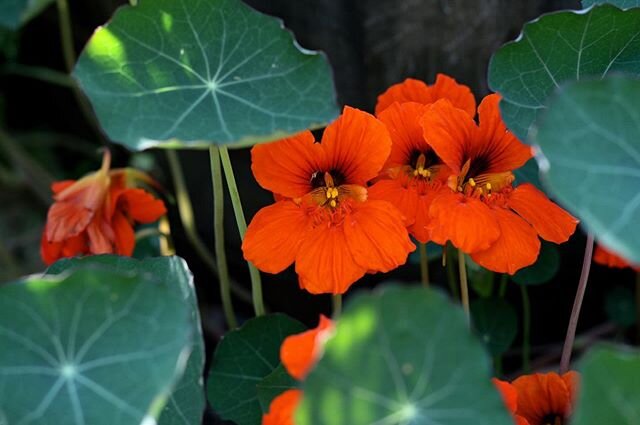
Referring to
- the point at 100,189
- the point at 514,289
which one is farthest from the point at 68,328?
the point at 514,289

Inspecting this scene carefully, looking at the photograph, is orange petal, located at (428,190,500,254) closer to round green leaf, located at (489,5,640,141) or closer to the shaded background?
round green leaf, located at (489,5,640,141)

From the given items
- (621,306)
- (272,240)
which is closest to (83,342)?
(272,240)

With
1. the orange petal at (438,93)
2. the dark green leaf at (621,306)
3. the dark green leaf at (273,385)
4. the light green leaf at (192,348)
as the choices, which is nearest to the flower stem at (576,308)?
the orange petal at (438,93)

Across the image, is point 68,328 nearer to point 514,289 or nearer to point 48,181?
point 514,289

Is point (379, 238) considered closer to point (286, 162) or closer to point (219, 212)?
point (286, 162)

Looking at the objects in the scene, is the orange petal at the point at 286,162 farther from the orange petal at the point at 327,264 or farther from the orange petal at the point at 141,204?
the orange petal at the point at 141,204

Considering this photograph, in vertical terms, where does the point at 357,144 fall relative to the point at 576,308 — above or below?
→ above

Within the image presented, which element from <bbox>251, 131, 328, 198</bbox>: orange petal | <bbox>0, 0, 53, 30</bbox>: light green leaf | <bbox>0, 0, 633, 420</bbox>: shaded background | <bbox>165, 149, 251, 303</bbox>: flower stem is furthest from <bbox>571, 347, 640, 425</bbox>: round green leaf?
<bbox>0, 0, 53, 30</bbox>: light green leaf
